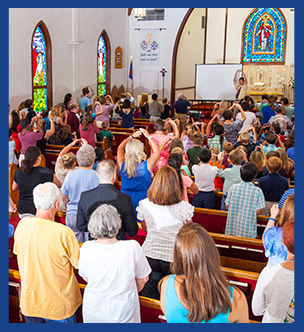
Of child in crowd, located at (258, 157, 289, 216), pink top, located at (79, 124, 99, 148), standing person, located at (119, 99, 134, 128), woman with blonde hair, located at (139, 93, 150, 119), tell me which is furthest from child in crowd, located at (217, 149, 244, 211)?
woman with blonde hair, located at (139, 93, 150, 119)

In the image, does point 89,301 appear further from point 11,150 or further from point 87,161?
point 11,150

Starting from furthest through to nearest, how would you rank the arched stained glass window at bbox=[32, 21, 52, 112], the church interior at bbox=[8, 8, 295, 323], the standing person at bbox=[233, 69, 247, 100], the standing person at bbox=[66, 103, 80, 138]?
the standing person at bbox=[233, 69, 247, 100], the arched stained glass window at bbox=[32, 21, 52, 112], the church interior at bbox=[8, 8, 295, 323], the standing person at bbox=[66, 103, 80, 138]

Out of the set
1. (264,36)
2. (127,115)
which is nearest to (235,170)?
(127,115)

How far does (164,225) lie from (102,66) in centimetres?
1223

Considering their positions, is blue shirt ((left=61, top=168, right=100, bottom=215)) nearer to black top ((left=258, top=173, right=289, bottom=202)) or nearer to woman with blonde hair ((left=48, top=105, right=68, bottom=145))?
black top ((left=258, top=173, right=289, bottom=202))

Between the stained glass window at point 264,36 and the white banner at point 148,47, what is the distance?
406cm

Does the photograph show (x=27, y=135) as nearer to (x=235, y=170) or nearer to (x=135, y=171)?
(x=135, y=171)

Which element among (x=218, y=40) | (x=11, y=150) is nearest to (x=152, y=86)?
(x=218, y=40)

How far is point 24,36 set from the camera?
10.0m

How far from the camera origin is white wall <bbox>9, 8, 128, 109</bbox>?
982cm

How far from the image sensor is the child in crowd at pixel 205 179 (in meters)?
4.45

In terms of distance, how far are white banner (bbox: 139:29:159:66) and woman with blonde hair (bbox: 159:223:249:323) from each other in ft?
46.2

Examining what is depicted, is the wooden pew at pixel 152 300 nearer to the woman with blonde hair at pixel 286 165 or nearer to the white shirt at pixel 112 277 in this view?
the white shirt at pixel 112 277

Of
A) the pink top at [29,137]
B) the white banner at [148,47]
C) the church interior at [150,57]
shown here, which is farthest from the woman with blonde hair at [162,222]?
the white banner at [148,47]
